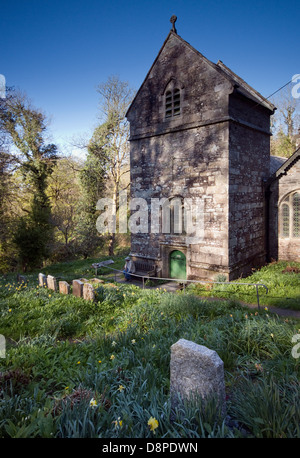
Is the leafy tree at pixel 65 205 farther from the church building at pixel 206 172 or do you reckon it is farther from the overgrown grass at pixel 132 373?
the overgrown grass at pixel 132 373

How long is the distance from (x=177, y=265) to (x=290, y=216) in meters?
6.63

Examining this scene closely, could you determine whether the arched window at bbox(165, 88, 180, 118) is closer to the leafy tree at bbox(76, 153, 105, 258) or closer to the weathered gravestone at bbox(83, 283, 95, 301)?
the weathered gravestone at bbox(83, 283, 95, 301)

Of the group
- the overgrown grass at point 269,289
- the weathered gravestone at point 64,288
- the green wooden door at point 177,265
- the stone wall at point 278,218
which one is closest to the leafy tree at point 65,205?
the green wooden door at point 177,265

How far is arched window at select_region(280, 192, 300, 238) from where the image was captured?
46.1ft

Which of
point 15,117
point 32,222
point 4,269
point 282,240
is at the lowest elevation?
point 4,269

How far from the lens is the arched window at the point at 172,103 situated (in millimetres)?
12438

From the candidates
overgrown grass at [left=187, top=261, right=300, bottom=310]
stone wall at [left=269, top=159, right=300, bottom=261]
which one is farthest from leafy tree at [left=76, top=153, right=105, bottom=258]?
stone wall at [left=269, top=159, right=300, bottom=261]

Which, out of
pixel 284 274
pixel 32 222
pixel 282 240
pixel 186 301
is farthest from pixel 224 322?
pixel 32 222

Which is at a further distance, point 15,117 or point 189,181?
point 15,117

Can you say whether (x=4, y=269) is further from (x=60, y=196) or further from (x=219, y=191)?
(x=219, y=191)

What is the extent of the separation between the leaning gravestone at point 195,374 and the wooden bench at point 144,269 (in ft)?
33.4

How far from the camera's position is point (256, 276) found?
11.8 metres

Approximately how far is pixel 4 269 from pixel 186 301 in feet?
53.6
